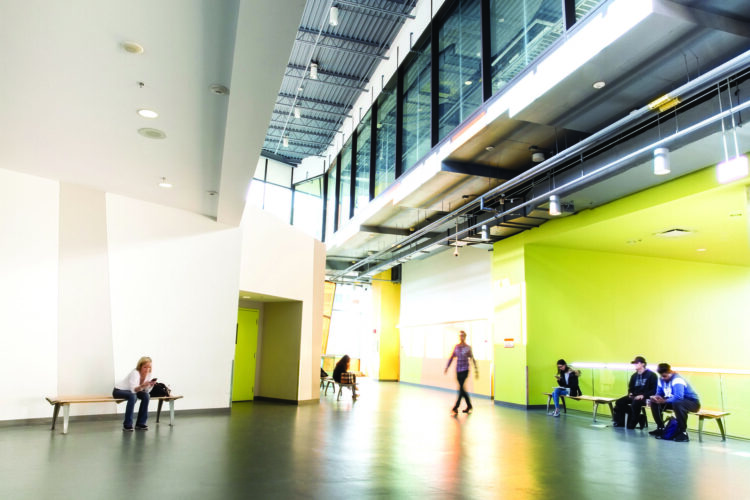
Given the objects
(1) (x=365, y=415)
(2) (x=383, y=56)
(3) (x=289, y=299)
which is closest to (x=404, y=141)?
(2) (x=383, y=56)

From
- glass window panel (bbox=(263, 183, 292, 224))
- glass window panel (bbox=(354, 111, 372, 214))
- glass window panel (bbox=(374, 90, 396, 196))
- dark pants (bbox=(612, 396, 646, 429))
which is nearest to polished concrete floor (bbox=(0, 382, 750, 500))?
dark pants (bbox=(612, 396, 646, 429))

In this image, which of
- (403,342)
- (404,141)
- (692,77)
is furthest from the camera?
(403,342)

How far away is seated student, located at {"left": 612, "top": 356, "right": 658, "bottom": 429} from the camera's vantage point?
8.93 metres

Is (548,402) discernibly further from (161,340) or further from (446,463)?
(161,340)

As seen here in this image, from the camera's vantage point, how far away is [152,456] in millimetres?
5355

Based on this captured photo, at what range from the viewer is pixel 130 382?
748 cm

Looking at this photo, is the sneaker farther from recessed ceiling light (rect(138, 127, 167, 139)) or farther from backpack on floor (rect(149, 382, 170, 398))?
recessed ceiling light (rect(138, 127, 167, 139))

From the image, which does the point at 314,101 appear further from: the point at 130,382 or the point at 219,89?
the point at 219,89

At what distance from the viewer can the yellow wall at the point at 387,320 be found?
22.1m

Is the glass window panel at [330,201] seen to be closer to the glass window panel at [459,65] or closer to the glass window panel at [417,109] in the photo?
the glass window panel at [417,109]

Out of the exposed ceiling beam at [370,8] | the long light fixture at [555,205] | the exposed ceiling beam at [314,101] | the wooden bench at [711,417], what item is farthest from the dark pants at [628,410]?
the exposed ceiling beam at [314,101]

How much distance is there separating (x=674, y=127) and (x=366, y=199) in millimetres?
9466

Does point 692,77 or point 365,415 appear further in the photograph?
point 365,415

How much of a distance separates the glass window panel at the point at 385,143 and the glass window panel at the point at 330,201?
438 centimetres
